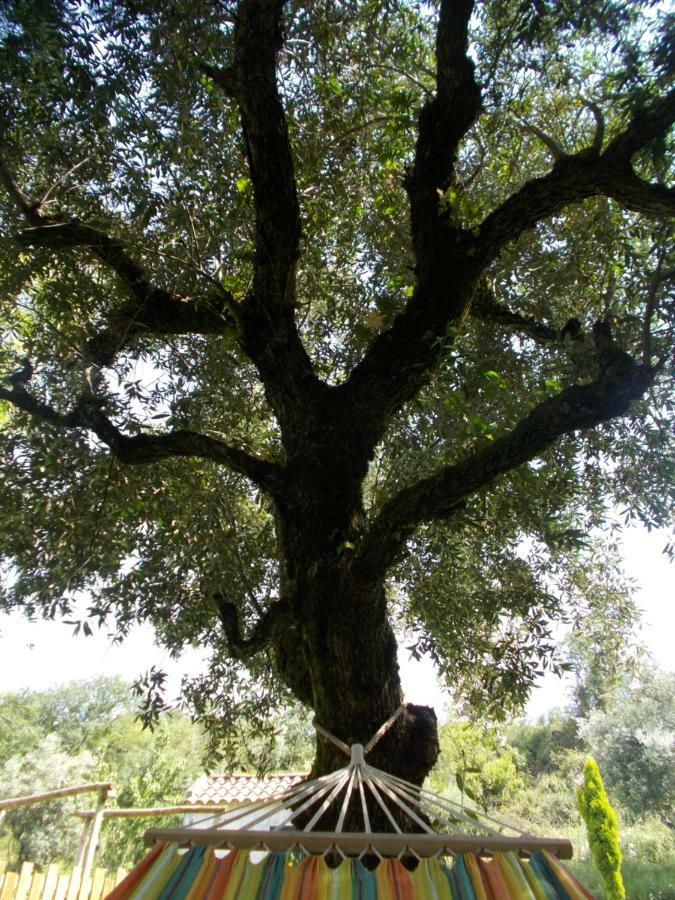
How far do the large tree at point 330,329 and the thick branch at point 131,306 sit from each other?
0.07 ft

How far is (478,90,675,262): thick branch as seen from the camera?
9.09 feet

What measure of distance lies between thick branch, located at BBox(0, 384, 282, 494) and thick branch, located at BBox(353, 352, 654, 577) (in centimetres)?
71

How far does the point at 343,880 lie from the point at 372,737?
100cm

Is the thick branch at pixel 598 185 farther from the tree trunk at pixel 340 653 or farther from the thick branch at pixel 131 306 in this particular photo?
the tree trunk at pixel 340 653

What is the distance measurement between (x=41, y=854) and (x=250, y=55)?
19.2 metres

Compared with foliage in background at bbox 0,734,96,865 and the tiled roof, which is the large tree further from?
foliage in background at bbox 0,734,96,865

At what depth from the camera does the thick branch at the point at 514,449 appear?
2545 mm

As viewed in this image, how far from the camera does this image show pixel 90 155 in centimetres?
364

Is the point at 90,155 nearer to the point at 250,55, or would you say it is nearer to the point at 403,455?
the point at 250,55

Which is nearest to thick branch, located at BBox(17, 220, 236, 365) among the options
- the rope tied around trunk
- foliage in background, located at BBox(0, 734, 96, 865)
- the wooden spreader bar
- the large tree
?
the large tree

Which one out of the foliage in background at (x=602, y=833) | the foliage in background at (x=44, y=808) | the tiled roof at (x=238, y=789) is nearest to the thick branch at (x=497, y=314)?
the tiled roof at (x=238, y=789)

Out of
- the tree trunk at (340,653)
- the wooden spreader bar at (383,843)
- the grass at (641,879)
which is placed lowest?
the grass at (641,879)

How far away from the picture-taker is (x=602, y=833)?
10.5m

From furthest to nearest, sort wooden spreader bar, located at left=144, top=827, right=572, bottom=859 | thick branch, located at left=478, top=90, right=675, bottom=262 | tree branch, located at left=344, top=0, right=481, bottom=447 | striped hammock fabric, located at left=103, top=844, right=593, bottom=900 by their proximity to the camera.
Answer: tree branch, located at left=344, top=0, right=481, bottom=447 → thick branch, located at left=478, top=90, right=675, bottom=262 → wooden spreader bar, located at left=144, top=827, right=572, bottom=859 → striped hammock fabric, located at left=103, top=844, right=593, bottom=900
